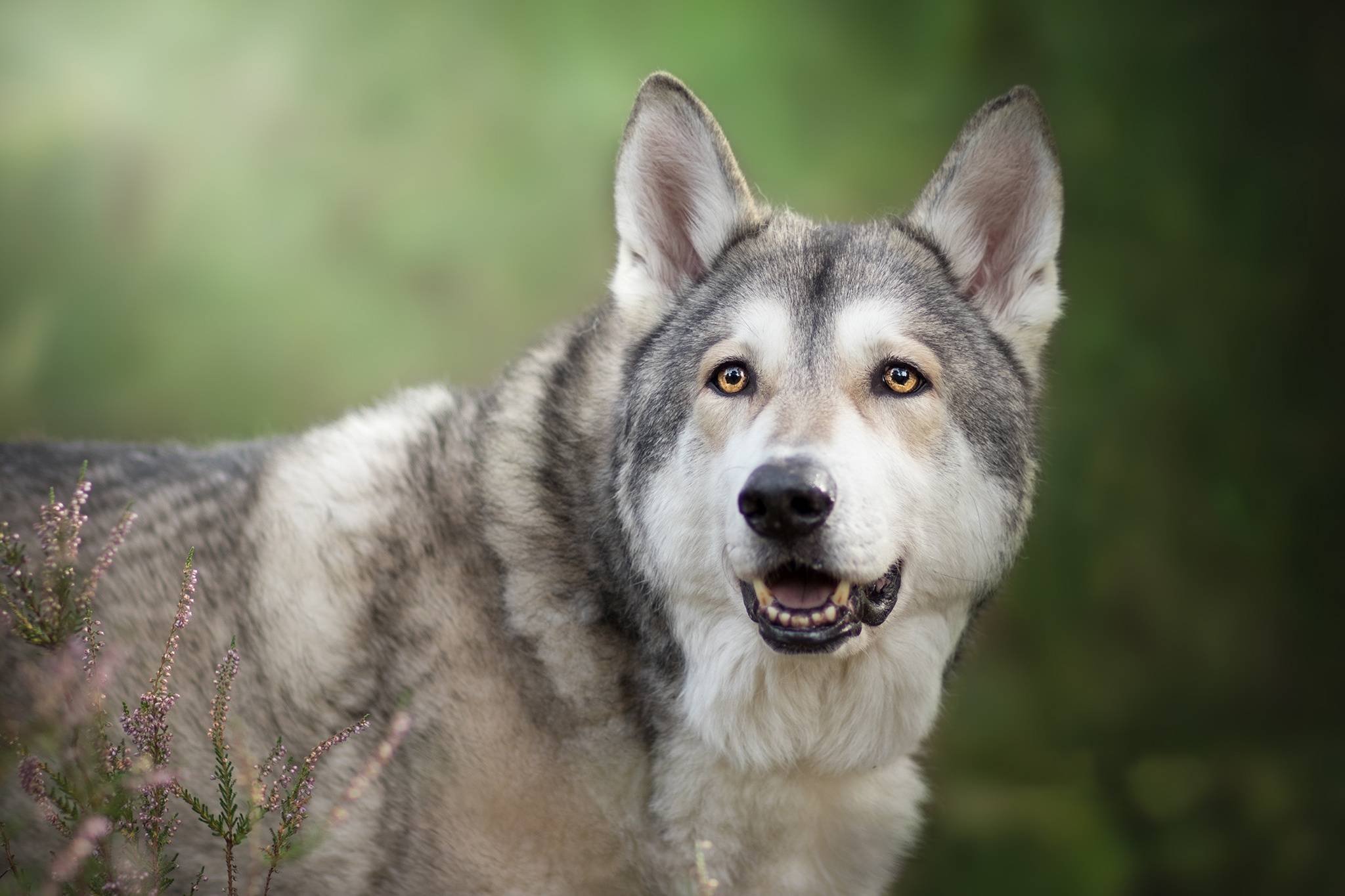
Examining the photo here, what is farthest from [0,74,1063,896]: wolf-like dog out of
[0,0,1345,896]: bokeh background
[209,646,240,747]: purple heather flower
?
[0,0,1345,896]: bokeh background

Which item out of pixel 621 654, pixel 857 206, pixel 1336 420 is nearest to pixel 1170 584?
pixel 1336 420

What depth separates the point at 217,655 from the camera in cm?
333

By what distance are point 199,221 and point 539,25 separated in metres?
2.28

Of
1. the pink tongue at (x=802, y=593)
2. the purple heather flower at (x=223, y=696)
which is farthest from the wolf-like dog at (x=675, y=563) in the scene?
the purple heather flower at (x=223, y=696)

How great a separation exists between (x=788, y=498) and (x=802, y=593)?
320 millimetres

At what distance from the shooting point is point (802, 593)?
2.84 m

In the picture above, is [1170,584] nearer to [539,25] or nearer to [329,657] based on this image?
[329,657]

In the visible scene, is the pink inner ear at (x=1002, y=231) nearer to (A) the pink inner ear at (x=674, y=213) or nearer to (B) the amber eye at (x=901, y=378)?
(B) the amber eye at (x=901, y=378)

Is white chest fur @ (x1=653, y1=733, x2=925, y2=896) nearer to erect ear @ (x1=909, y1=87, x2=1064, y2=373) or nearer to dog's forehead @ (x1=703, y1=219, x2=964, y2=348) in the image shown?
dog's forehead @ (x1=703, y1=219, x2=964, y2=348)

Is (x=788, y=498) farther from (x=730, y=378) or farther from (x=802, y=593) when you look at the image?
(x=730, y=378)

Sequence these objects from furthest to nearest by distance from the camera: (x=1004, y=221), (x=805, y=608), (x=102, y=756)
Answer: (x=1004, y=221), (x=805, y=608), (x=102, y=756)

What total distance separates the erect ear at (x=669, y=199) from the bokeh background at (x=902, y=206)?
2.37m

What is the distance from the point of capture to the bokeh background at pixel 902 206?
215 inches

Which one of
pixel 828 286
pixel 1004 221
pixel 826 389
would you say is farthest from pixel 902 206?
pixel 826 389
